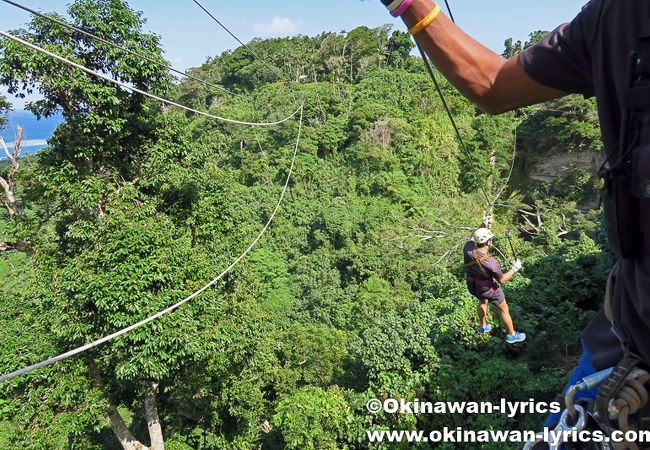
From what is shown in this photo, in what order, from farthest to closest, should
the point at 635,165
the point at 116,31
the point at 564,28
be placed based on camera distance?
the point at 116,31
the point at 564,28
the point at 635,165

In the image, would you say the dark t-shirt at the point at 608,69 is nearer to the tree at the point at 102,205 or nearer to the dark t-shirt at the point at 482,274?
the dark t-shirt at the point at 482,274

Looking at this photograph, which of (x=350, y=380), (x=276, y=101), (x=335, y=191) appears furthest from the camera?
(x=276, y=101)

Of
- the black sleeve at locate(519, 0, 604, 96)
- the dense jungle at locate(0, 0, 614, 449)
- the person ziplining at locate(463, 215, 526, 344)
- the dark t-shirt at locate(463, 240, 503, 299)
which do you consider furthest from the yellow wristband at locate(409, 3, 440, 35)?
the dark t-shirt at locate(463, 240, 503, 299)

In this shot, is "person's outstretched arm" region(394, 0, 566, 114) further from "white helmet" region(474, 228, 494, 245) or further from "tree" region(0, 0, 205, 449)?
"tree" region(0, 0, 205, 449)

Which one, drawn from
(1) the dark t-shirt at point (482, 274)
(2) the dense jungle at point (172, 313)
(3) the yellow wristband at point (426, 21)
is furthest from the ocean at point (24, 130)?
(3) the yellow wristband at point (426, 21)

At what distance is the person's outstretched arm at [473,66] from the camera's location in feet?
2.64

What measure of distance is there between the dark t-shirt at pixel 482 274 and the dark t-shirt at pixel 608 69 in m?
3.12

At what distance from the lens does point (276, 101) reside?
3055 cm

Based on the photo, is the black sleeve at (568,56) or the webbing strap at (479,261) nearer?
the black sleeve at (568,56)

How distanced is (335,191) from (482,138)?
27.6 ft

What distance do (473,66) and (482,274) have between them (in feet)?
11.4

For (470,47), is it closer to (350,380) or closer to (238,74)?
(350,380)

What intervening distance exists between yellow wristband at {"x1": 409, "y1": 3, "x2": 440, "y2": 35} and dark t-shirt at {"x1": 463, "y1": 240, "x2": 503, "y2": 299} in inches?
131

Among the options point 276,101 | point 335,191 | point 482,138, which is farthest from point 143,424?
point 276,101
